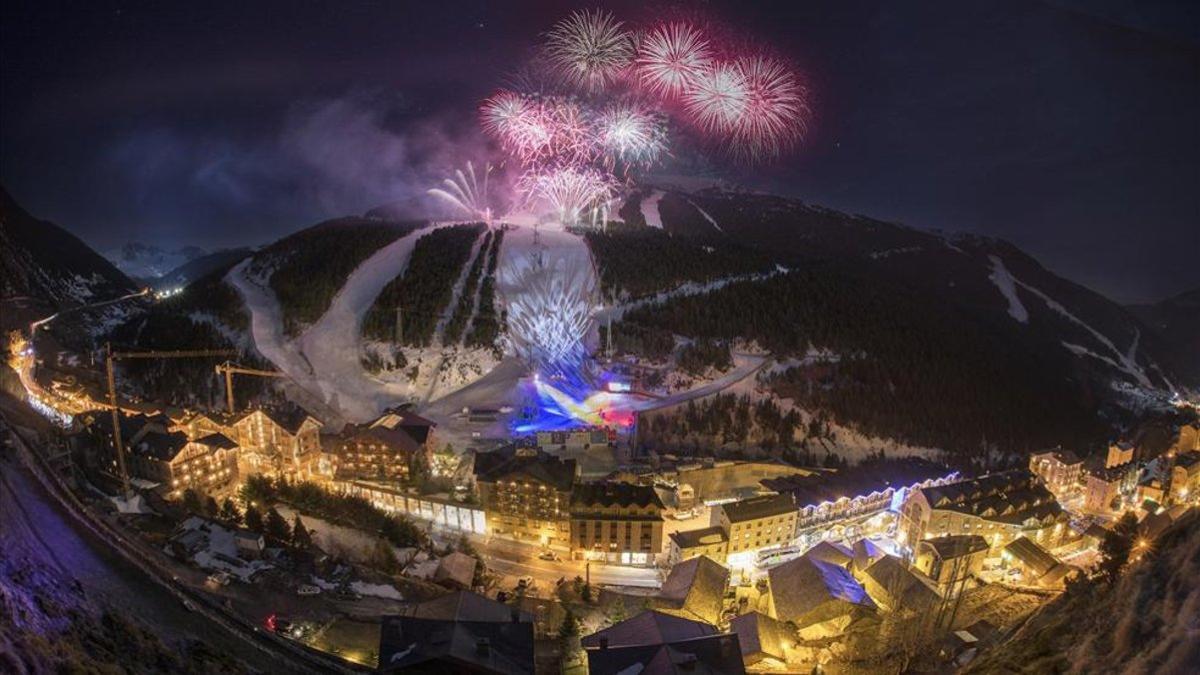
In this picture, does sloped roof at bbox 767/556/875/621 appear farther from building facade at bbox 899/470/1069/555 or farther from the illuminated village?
building facade at bbox 899/470/1069/555

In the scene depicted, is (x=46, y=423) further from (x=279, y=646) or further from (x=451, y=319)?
(x=279, y=646)

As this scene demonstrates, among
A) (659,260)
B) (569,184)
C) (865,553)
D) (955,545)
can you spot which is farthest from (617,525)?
(659,260)

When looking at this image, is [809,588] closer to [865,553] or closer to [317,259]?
[865,553]

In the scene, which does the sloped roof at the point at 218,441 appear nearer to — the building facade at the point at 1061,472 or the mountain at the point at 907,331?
the mountain at the point at 907,331

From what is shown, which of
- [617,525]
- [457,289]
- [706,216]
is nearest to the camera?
[617,525]

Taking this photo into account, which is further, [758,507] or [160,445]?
[758,507]

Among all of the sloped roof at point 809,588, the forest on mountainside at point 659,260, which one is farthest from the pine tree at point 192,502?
the forest on mountainside at point 659,260

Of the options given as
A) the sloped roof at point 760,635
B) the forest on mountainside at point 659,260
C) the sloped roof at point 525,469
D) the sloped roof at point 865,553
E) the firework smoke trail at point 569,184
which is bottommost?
the sloped roof at point 760,635

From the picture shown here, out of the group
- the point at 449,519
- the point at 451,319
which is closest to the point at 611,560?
the point at 449,519
